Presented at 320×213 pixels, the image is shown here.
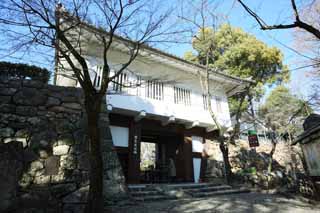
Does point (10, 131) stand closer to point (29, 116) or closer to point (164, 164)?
point (29, 116)

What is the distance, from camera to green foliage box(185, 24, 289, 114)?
49.2 ft

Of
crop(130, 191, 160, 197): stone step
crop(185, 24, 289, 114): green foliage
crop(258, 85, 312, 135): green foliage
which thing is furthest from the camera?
crop(185, 24, 289, 114): green foliage

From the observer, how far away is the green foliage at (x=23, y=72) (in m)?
6.30

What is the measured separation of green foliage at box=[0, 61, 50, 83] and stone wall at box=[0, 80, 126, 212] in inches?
23.1

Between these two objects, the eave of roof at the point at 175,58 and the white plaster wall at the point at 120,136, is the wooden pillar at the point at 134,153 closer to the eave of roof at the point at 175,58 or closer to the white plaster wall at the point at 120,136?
the white plaster wall at the point at 120,136

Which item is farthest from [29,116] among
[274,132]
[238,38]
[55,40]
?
[238,38]

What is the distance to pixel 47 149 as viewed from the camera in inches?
202

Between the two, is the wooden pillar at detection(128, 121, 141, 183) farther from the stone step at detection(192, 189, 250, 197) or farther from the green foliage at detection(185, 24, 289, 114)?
the green foliage at detection(185, 24, 289, 114)

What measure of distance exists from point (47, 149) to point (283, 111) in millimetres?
14962

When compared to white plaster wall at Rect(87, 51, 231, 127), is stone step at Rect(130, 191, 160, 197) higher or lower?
lower

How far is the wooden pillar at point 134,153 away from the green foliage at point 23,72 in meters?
4.16

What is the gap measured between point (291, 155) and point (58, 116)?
15.0m

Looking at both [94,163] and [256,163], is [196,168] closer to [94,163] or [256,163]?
[256,163]

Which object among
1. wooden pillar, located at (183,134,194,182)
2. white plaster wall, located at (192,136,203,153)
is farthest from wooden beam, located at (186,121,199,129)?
white plaster wall, located at (192,136,203,153)
